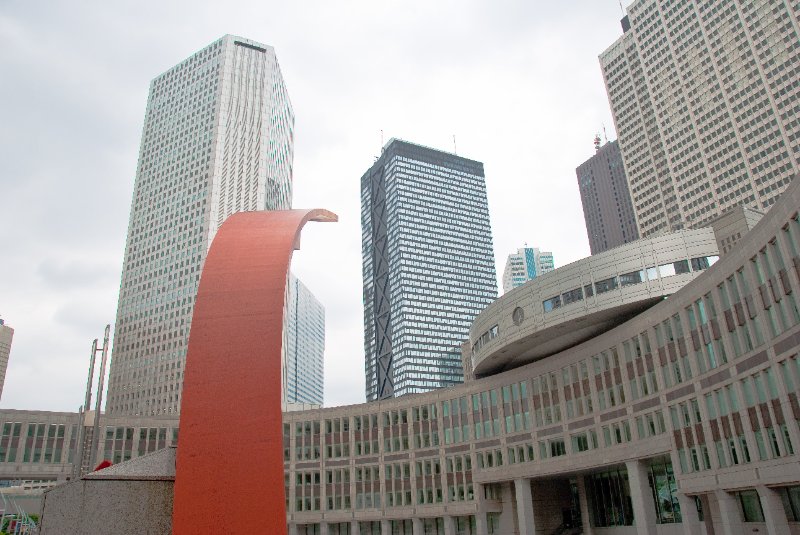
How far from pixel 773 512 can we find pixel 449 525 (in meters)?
37.5

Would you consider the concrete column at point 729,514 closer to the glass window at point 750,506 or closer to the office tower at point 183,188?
the glass window at point 750,506

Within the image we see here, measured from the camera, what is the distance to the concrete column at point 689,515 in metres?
40.4

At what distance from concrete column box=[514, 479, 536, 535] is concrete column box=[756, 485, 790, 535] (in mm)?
25886

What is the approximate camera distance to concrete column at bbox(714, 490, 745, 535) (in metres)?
35.8

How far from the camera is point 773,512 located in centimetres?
3183

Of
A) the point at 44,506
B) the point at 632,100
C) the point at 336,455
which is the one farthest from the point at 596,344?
the point at 632,100

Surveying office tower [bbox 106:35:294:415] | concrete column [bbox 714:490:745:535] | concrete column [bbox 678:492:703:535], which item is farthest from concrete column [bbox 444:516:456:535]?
office tower [bbox 106:35:294:415]

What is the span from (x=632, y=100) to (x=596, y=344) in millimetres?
138040

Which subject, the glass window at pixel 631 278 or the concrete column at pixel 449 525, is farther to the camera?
the concrete column at pixel 449 525

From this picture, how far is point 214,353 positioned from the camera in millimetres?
20438

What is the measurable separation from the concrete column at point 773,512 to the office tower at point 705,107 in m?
112

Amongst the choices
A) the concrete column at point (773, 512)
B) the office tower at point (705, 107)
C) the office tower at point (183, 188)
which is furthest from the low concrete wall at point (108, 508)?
the office tower at point (183, 188)

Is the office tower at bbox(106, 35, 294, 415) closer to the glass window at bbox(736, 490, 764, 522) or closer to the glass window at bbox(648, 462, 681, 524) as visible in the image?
the glass window at bbox(648, 462, 681, 524)

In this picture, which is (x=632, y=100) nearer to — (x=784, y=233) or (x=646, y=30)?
(x=646, y=30)
